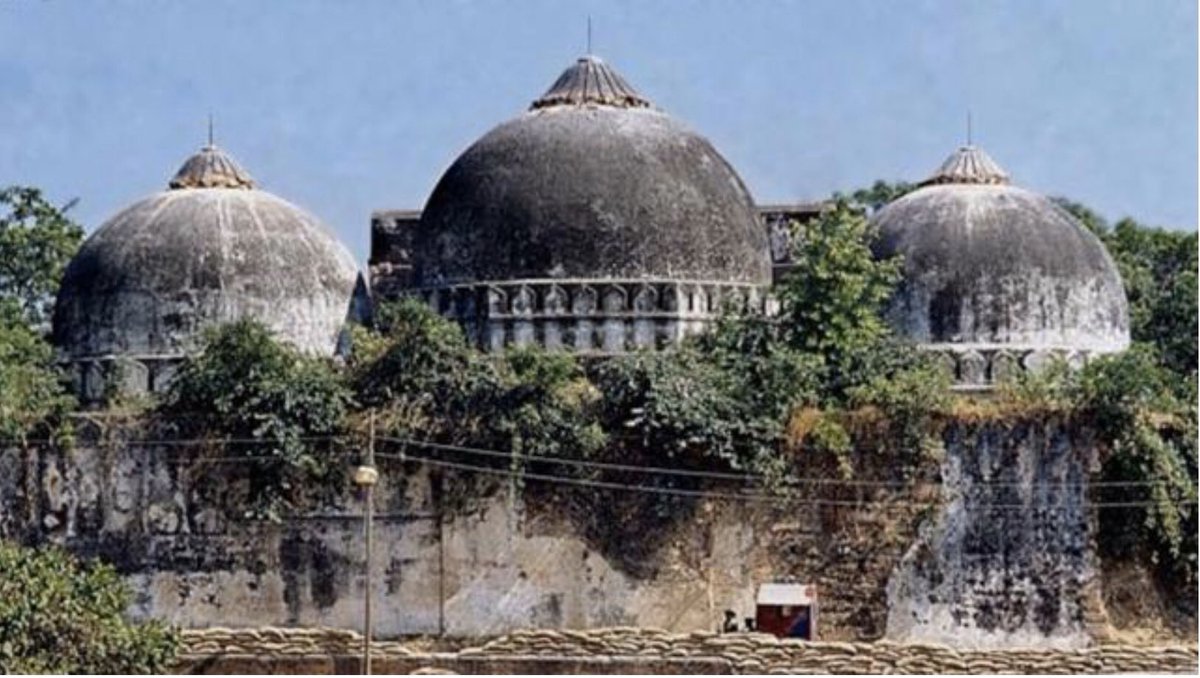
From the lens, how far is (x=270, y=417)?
31.8 m

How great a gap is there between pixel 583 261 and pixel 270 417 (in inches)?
144

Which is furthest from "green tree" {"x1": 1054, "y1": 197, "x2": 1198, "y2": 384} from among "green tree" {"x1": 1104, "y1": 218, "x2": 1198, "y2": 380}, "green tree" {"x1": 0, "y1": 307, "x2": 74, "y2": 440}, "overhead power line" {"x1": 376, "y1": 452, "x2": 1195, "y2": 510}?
"green tree" {"x1": 0, "y1": 307, "x2": 74, "y2": 440}

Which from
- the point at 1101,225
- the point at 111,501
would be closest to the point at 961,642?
the point at 111,501

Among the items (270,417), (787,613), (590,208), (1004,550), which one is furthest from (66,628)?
(1004,550)

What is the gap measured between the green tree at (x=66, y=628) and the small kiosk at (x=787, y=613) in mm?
6002

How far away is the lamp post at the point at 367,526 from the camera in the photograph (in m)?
28.7

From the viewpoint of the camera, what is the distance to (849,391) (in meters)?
32.0

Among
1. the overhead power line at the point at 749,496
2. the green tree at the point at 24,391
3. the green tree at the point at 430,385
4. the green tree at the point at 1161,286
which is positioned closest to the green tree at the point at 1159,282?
the green tree at the point at 1161,286

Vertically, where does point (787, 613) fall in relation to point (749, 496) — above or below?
below

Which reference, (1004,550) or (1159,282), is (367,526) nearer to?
(1004,550)

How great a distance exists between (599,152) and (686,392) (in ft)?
10.7

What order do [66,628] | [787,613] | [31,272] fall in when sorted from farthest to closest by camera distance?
1. [31,272]
2. [787,613]
3. [66,628]

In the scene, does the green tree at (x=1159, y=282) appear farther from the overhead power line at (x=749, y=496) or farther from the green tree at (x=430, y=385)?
the green tree at (x=430, y=385)

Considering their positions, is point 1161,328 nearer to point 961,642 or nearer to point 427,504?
point 961,642
